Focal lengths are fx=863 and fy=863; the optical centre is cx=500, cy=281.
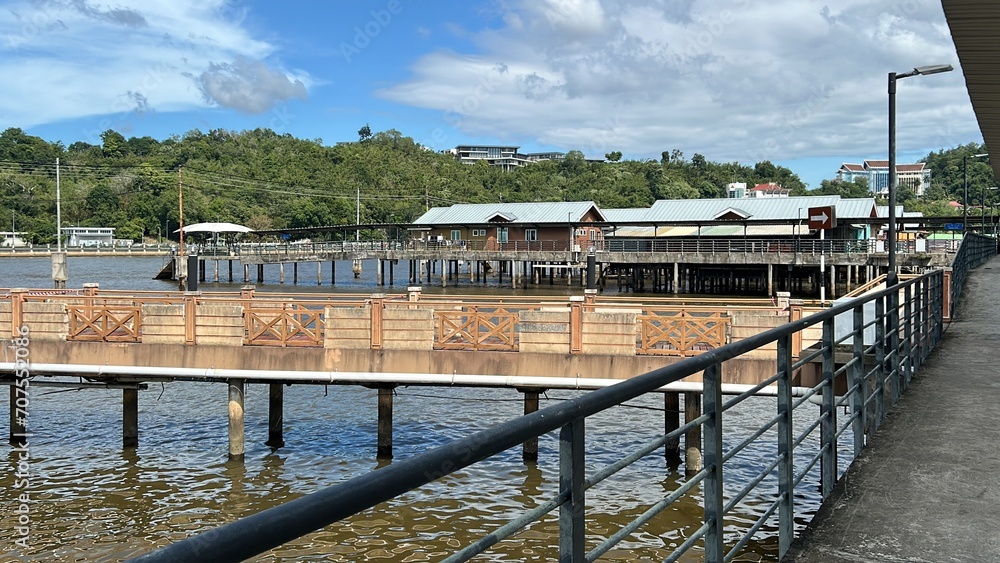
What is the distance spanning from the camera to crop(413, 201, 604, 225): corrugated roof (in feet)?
244

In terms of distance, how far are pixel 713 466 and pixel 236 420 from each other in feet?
47.6

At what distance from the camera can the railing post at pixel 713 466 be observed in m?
3.70

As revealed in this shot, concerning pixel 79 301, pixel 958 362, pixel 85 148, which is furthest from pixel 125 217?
pixel 958 362

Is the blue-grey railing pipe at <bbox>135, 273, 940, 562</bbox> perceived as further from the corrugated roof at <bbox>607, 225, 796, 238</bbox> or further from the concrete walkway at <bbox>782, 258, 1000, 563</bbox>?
the corrugated roof at <bbox>607, 225, 796, 238</bbox>

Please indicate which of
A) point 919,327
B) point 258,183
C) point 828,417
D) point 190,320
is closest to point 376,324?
point 190,320

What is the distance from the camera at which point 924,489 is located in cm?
568

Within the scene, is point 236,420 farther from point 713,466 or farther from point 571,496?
point 571,496

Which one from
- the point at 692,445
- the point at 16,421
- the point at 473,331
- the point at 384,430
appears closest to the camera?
the point at 692,445

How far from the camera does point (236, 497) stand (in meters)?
15.0

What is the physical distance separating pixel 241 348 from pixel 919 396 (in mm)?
12187

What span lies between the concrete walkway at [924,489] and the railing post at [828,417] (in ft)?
0.35

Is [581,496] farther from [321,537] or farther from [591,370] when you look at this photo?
[591,370]

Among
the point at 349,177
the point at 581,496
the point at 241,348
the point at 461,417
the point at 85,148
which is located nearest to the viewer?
the point at 581,496

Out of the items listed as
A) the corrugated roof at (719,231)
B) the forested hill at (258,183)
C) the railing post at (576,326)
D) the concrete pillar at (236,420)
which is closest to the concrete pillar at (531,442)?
the railing post at (576,326)
